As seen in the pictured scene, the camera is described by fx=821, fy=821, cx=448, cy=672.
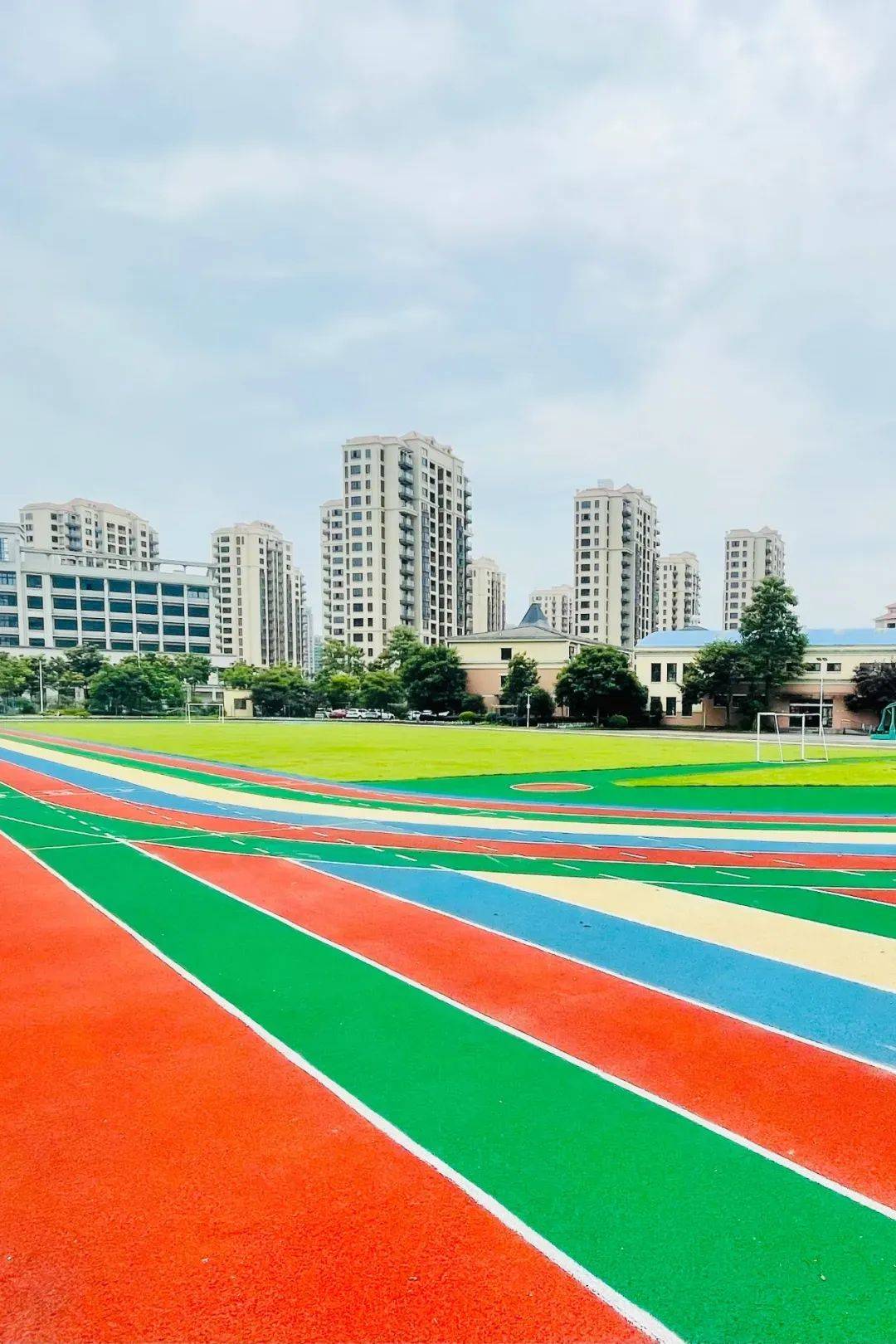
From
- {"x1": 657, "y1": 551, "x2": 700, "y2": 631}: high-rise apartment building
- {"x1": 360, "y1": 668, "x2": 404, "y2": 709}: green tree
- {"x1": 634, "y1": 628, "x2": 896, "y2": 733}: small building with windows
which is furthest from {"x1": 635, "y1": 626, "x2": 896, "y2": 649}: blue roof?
{"x1": 657, "y1": 551, "x2": 700, "y2": 631}: high-rise apartment building

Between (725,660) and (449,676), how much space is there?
88.7 ft

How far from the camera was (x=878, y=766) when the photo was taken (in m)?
32.8

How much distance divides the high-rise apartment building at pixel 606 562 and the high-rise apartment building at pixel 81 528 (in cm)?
7594

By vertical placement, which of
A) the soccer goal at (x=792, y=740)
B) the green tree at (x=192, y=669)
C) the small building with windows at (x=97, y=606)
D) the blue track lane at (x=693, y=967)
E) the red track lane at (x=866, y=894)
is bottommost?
the soccer goal at (x=792, y=740)

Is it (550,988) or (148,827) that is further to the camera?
(148,827)

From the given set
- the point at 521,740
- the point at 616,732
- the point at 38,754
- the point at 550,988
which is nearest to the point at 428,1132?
the point at 550,988

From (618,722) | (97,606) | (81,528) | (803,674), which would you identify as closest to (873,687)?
(803,674)

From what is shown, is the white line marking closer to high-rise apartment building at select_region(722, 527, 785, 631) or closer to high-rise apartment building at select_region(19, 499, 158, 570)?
high-rise apartment building at select_region(19, 499, 158, 570)

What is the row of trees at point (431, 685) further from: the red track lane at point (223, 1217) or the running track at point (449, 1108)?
the red track lane at point (223, 1217)

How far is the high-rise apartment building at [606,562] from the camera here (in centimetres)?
13538

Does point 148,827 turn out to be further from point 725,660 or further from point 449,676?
point 449,676

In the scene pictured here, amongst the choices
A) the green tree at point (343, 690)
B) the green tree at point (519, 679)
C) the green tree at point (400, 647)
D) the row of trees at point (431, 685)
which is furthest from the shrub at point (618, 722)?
the green tree at point (343, 690)

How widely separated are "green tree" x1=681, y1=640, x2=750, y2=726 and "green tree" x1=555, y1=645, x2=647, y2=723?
4403 millimetres

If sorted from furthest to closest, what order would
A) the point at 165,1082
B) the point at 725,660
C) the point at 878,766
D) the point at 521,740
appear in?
the point at 725,660 < the point at 521,740 < the point at 878,766 < the point at 165,1082
